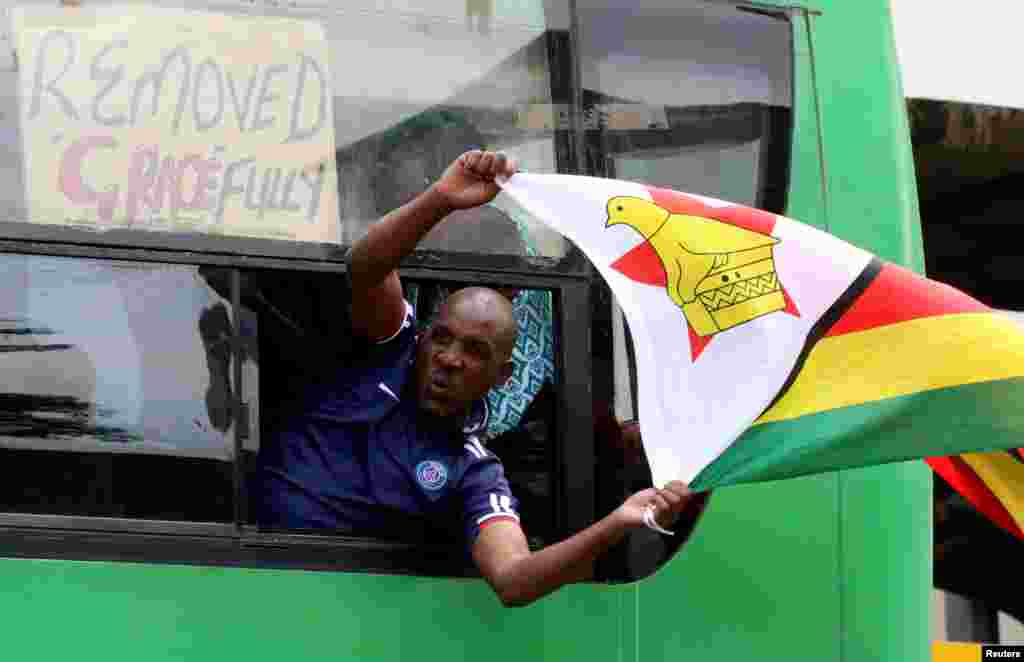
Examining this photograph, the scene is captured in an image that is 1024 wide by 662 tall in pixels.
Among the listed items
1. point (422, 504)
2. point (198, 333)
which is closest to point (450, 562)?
point (422, 504)

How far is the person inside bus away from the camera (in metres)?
3.79

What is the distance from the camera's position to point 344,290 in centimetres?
389

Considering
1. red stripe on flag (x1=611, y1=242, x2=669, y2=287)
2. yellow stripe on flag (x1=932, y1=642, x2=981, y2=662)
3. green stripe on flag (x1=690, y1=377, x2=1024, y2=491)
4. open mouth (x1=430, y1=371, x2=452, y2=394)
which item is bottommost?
yellow stripe on flag (x1=932, y1=642, x2=981, y2=662)

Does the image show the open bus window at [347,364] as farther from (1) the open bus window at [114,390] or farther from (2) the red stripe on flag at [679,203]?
(2) the red stripe on flag at [679,203]

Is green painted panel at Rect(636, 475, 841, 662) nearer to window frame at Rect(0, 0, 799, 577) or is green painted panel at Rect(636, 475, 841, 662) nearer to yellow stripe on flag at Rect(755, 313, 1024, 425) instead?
window frame at Rect(0, 0, 799, 577)

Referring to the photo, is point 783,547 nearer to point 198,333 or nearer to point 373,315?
point 373,315

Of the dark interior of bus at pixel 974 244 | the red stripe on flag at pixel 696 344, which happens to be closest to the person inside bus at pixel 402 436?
the red stripe on flag at pixel 696 344

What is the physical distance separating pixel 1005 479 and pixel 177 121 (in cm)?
180

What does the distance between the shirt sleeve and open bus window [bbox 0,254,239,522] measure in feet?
1.53

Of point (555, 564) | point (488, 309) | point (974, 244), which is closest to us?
point (555, 564)

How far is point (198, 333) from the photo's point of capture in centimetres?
374

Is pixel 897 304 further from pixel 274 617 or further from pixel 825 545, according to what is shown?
pixel 274 617

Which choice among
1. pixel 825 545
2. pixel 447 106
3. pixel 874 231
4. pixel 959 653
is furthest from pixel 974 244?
pixel 447 106

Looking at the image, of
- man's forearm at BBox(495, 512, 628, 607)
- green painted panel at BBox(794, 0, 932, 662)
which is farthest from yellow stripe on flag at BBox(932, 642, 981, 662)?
man's forearm at BBox(495, 512, 628, 607)
